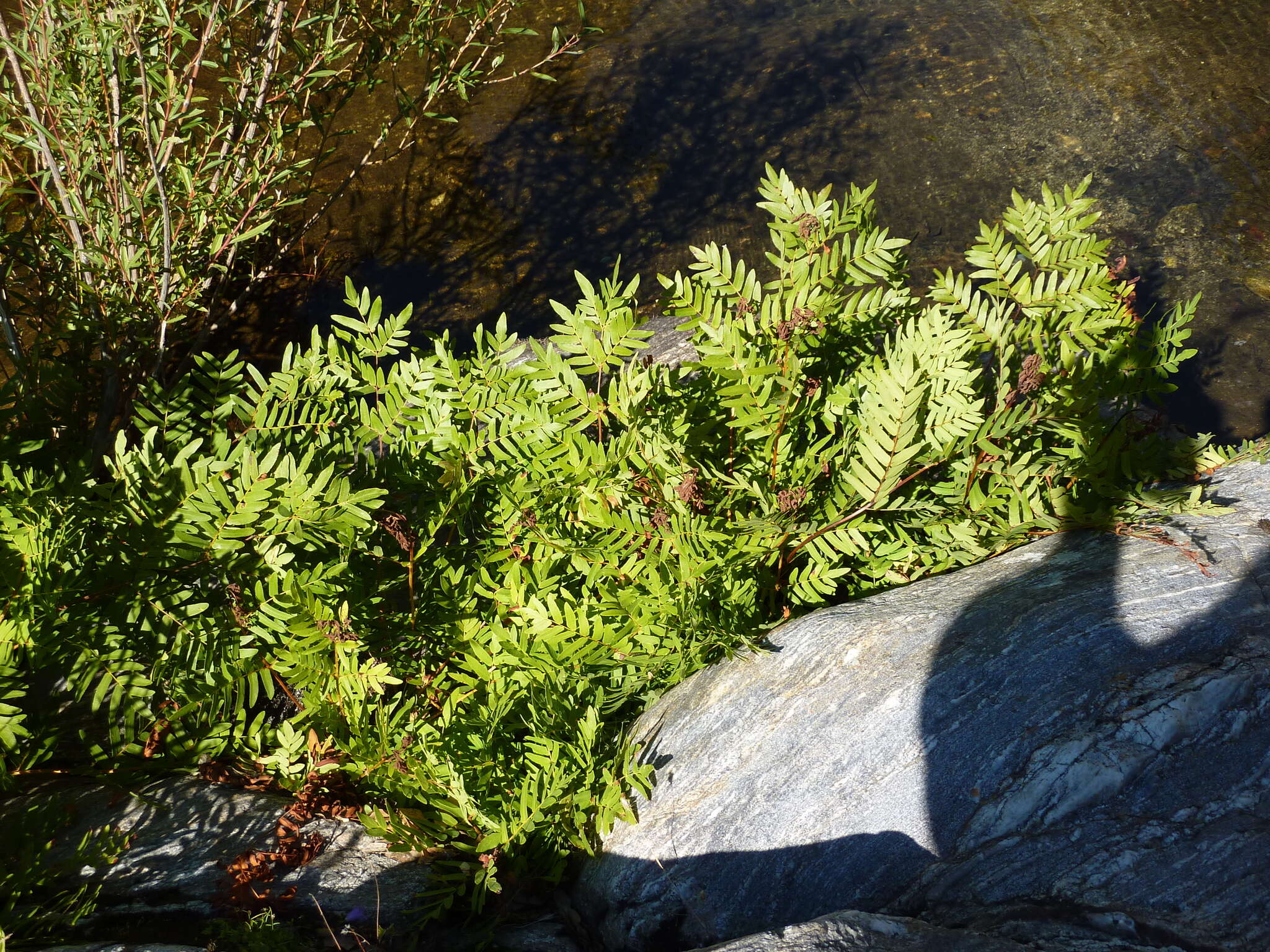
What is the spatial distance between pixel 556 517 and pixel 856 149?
12.7ft

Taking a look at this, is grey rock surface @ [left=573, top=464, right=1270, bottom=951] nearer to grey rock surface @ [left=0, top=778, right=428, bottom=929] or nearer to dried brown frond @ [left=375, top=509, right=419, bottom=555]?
grey rock surface @ [left=0, top=778, right=428, bottom=929]

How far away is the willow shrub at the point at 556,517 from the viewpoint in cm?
211

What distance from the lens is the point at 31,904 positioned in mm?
2000

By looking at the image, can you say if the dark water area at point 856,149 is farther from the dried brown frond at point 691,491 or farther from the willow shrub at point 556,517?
the dried brown frond at point 691,491

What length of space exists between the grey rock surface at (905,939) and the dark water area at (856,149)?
11.3ft

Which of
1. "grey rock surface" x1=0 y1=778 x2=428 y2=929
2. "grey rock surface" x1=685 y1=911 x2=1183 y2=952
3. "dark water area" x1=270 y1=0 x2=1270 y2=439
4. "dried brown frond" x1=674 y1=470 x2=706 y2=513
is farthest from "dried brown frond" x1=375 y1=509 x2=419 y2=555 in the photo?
"dark water area" x1=270 y1=0 x2=1270 y2=439

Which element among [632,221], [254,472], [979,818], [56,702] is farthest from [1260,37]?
[56,702]

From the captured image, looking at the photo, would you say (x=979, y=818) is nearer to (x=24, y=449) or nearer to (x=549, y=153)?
(x=24, y=449)

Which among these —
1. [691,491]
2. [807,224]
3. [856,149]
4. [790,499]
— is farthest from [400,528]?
[856,149]

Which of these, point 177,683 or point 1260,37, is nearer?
point 177,683

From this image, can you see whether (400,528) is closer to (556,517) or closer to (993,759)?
(556,517)

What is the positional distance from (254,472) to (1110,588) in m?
1.89

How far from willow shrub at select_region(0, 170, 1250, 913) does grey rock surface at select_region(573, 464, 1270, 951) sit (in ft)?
0.42

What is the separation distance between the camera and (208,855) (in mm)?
2264
